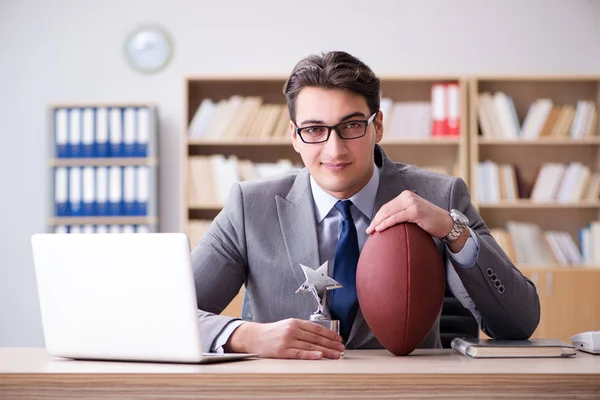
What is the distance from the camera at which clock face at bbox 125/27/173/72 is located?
504 centimetres

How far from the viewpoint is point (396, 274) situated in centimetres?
145

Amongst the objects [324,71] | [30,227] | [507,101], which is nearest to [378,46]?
[507,101]

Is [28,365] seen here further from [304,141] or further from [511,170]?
[511,170]

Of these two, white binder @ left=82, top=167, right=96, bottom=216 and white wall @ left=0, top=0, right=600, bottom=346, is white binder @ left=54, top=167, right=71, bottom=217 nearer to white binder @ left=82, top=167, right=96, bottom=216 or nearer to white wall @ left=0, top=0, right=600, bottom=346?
white binder @ left=82, top=167, right=96, bottom=216

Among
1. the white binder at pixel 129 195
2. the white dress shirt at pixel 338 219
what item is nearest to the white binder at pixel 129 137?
the white binder at pixel 129 195

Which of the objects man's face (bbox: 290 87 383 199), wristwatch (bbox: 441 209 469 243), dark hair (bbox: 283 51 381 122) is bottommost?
wristwatch (bbox: 441 209 469 243)

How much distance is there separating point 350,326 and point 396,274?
402mm

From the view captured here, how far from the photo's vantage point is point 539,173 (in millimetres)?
4773

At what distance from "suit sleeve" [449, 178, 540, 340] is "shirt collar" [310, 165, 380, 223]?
0.31 metres

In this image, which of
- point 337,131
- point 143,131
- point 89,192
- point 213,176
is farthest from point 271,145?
point 337,131

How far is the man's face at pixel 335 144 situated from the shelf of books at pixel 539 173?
2.91 metres

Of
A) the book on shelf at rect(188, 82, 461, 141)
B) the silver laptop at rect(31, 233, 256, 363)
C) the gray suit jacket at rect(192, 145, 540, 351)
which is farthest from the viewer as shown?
the book on shelf at rect(188, 82, 461, 141)

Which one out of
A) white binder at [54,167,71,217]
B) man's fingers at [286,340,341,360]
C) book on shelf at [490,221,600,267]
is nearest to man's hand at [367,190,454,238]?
man's fingers at [286,340,341,360]

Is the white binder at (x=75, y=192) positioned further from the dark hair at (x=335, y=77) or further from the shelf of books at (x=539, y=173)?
the dark hair at (x=335, y=77)
